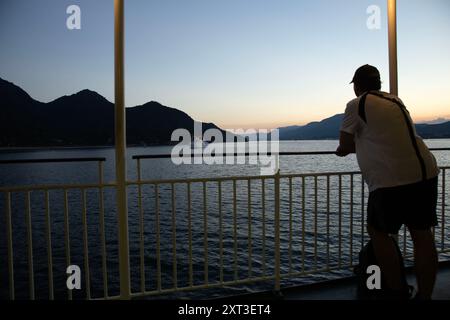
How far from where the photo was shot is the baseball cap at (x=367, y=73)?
1.96 metres

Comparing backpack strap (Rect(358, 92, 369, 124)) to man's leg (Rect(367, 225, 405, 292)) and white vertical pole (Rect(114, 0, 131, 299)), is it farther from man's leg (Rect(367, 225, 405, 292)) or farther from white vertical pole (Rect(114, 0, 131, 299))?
white vertical pole (Rect(114, 0, 131, 299))

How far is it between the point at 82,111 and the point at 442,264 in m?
60.3

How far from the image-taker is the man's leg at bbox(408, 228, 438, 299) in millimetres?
1896

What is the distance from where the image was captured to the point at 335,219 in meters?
16.4

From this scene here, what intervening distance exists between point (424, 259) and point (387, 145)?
66cm

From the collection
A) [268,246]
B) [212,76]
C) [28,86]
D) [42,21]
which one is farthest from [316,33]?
[28,86]

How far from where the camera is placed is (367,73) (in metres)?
1.96

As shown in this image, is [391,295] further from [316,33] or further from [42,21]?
[42,21]

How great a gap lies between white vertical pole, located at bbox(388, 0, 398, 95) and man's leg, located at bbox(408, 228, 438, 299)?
3.97 ft

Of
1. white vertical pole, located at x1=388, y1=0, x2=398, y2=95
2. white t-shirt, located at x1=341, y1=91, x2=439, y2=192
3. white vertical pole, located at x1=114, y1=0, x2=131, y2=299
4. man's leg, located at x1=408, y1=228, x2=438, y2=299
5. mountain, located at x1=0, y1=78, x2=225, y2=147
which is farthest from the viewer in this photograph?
A: mountain, located at x1=0, y1=78, x2=225, y2=147

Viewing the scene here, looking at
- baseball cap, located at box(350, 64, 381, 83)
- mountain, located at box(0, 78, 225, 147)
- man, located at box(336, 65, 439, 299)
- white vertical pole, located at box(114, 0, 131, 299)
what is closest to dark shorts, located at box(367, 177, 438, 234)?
man, located at box(336, 65, 439, 299)

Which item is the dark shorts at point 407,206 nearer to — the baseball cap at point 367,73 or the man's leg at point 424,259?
the man's leg at point 424,259

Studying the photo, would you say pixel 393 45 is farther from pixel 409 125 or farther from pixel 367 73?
pixel 409 125

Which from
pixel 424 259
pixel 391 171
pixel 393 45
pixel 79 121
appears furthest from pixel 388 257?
pixel 79 121
